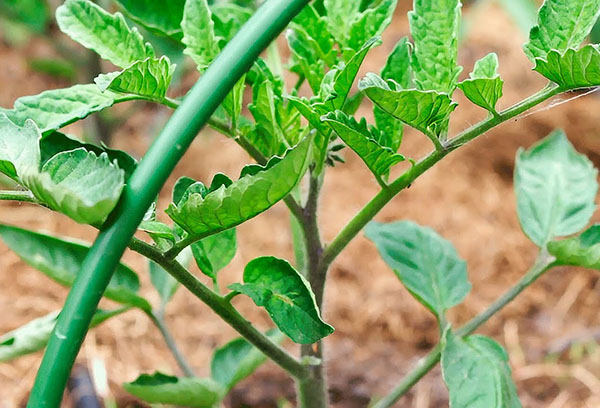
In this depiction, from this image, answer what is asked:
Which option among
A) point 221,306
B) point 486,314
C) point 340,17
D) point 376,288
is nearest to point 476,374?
point 486,314

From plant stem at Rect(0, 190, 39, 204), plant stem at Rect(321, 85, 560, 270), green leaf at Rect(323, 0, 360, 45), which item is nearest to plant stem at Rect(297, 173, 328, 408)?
plant stem at Rect(321, 85, 560, 270)

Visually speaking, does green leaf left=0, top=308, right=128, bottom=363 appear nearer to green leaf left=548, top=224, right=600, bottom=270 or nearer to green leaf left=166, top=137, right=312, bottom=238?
green leaf left=166, top=137, right=312, bottom=238

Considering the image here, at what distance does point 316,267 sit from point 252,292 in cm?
13

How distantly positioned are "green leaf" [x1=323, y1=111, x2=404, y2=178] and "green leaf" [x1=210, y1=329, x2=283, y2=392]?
0.34 meters

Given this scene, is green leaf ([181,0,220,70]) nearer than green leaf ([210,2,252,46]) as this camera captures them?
Yes

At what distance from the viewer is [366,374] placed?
3.45ft

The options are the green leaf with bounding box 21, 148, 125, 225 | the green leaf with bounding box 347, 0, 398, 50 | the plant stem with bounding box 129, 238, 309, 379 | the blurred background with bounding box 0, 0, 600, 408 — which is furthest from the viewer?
the blurred background with bounding box 0, 0, 600, 408

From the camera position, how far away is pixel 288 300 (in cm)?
51

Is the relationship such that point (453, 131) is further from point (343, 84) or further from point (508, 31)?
point (343, 84)

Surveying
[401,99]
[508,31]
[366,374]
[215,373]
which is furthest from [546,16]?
[508,31]

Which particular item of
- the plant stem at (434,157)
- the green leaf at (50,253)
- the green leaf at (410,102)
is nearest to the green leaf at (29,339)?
the green leaf at (50,253)

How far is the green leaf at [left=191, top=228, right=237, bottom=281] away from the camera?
613 millimetres

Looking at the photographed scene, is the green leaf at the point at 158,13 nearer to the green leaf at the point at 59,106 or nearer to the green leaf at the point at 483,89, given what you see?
the green leaf at the point at 59,106

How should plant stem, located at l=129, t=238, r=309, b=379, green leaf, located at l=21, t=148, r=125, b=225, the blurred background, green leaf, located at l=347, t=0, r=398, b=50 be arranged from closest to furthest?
green leaf, located at l=21, t=148, r=125, b=225 → plant stem, located at l=129, t=238, r=309, b=379 → green leaf, located at l=347, t=0, r=398, b=50 → the blurred background
